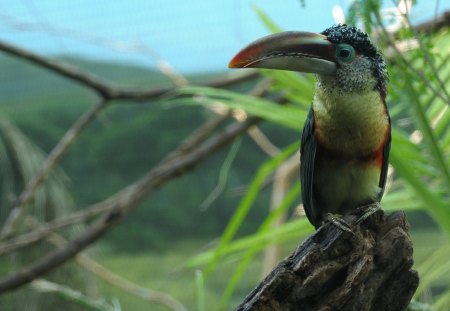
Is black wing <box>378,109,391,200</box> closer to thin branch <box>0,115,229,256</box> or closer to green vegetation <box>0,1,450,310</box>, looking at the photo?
thin branch <box>0,115,229,256</box>

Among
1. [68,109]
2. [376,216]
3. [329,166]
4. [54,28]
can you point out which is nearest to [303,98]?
[329,166]

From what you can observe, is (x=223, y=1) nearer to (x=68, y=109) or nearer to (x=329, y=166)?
(x=68, y=109)

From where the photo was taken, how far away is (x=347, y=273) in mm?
700

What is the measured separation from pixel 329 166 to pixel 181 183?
1854 millimetres

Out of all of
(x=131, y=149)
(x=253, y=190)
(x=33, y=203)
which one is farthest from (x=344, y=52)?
(x=131, y=149)

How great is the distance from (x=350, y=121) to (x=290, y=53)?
134 millimetres

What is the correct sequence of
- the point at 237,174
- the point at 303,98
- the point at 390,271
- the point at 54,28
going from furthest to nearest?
the point at 237,174
the point at 54,28
the point at 303,98
the point at 390,271

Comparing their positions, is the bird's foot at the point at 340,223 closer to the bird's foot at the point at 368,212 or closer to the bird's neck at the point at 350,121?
the bird's foot at the point at 368,212

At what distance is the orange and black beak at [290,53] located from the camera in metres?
0.75

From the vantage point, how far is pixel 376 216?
754mm

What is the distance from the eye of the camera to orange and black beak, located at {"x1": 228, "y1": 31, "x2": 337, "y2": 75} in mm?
753

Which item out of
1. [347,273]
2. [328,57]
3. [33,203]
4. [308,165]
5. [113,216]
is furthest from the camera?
[33,203]

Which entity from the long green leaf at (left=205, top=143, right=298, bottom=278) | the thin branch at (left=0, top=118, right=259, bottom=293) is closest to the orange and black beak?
the long green leaf at (left=205, top=143, right=298, bottom=278)

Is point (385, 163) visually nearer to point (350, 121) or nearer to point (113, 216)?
point (350, 121)
